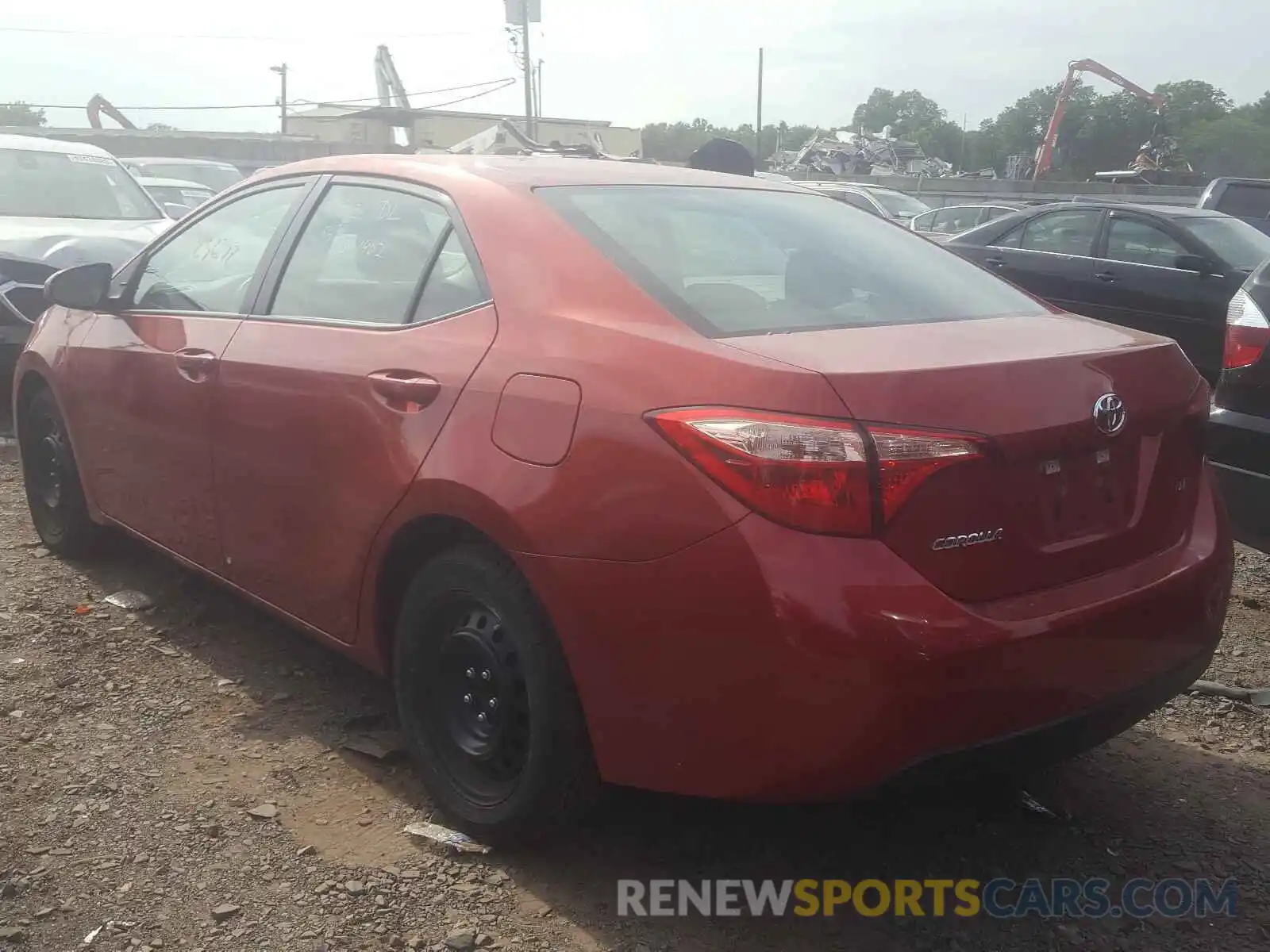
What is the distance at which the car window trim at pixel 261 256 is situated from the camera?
3.47 meters

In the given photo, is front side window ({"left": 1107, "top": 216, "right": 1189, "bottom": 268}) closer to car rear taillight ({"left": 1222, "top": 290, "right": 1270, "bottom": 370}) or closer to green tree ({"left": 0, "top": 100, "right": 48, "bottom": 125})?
car rear taillight ({"left": 1222, "top": 290, "right": 1270, "bottom": 370})

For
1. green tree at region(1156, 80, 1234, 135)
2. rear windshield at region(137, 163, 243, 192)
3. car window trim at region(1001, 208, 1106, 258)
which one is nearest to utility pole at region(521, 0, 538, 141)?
rear windshield at region(137, 163, 243, 192)

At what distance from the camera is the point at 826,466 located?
2086 mm

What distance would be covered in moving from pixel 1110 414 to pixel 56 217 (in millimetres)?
7828

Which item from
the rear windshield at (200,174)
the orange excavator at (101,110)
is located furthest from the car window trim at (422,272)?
the orange excavator at (101,110)

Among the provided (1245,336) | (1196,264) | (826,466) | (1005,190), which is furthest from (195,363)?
(1005,190)

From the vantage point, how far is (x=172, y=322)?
3738mm

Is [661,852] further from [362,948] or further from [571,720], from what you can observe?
[362,948]

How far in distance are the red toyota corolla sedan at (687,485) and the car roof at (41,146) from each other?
21.4 feet

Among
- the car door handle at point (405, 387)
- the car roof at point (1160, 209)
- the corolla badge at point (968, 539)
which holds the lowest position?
the corolla badge at point (968, 539)

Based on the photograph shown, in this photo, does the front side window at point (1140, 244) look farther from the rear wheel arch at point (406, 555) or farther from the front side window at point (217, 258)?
the rear wheel arch at point (406, 555)

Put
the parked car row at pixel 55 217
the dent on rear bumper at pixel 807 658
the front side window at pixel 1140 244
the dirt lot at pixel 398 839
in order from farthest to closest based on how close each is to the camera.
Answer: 1. the front side window at pixel 1140 244
2. the parked car row at pixel 55 217
3. the dirt lot at pixel 398 839
4. the dent on rear bumper at pixel 807 658

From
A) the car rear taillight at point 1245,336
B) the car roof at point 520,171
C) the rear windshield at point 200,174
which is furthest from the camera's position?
the rear windshield at point 200,174

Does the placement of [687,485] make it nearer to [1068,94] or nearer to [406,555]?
[406,555]
